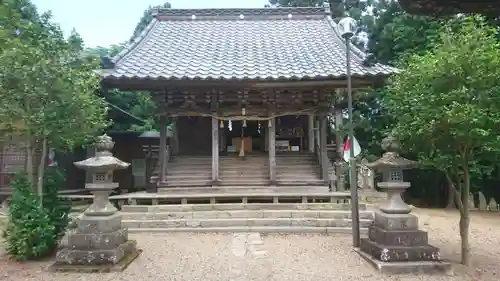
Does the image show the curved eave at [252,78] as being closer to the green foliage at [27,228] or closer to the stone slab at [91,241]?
the green foliage at [27,228]

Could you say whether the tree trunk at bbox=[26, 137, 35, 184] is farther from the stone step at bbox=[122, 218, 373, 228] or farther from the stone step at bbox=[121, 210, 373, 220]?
the stone step at bbox=[121, 210, 373, 220]

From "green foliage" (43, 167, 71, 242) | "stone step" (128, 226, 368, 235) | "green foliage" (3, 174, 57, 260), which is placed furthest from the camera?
"stone step" (128, 226, 368, 235)

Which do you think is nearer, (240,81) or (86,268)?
(86,268)

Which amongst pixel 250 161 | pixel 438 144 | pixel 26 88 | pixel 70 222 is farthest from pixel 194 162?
pixel 438 144

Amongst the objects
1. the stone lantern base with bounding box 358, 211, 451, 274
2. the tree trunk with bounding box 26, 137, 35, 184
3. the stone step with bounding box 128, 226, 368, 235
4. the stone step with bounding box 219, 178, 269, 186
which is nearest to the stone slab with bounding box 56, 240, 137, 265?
the tree trunk with bounding box 26, 137, 35, 184

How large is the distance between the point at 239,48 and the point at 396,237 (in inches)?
352

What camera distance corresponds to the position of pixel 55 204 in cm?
652

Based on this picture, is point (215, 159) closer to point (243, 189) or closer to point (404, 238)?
point (243, 189)

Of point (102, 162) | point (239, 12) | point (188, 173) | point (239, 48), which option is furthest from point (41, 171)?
point (239, 12)

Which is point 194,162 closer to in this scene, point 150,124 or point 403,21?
point 403,21

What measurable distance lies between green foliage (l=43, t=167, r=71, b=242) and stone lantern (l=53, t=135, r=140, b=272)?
2.42ft

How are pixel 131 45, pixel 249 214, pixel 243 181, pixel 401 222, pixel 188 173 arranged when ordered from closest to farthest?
pixel 401 222 < pixel 249 214 < pixel 243 181 < pixel 188 173 < pixel 131 45

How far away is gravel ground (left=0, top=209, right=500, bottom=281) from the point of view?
525cm

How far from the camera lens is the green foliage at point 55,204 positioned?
251 inches
